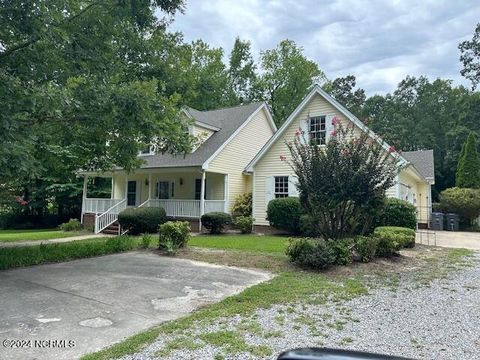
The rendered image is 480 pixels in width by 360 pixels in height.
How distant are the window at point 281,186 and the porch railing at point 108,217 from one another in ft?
28.4

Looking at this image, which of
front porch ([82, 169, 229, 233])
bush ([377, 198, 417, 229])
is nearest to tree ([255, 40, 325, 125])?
front porch ([82, 169, 229, 233])

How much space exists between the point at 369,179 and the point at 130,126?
242 inches

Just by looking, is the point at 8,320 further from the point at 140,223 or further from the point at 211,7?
the point at 140,223

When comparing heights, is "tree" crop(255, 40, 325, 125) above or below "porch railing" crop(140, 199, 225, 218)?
above

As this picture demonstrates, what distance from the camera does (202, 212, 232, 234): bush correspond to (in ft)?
56.1

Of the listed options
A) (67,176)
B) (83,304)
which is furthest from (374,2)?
(67,176)

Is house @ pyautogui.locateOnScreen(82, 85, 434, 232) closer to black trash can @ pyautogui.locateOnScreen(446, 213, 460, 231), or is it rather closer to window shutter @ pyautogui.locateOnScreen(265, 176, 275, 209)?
window shutter @ pyautogui.locateOnScreen(265, 176, 275, 209)

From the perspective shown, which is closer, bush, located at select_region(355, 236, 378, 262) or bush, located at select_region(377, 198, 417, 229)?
bush, located at select_region(355, 236, 378, 262)

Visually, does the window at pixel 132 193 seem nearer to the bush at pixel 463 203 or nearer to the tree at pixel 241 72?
the tree at pixel 241 72

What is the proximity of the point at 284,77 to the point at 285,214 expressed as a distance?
2340 cm

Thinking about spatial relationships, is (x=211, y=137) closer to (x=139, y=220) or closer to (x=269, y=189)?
(x=269, y=189)

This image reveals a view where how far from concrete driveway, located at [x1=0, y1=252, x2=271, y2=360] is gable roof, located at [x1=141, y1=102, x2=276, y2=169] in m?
9.22

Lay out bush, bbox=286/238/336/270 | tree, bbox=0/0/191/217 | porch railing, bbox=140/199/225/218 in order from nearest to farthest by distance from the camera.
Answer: tree, bbox=0/0/191/217, bush, bbox=286/238/336/270, porch railing, bbox=140/199/225/218

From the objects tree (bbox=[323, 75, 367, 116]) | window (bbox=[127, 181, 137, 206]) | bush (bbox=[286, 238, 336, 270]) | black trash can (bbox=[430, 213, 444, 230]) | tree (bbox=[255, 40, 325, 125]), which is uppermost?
tree (bbox=[323, 75, 367, 116])
